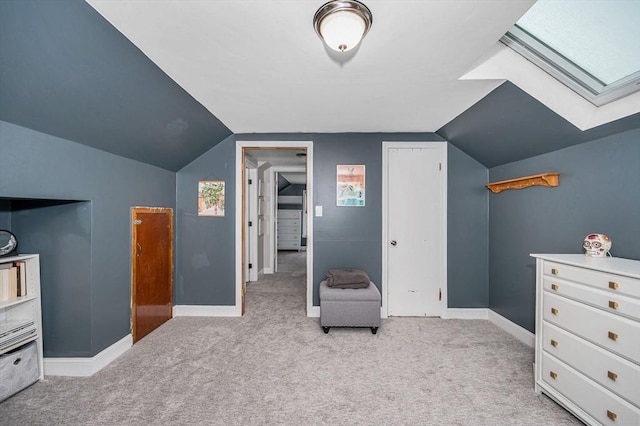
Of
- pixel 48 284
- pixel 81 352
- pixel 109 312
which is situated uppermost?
pixel 48 284

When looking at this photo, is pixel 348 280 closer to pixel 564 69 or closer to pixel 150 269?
pixel 150 269

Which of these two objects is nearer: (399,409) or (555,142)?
(399,409)

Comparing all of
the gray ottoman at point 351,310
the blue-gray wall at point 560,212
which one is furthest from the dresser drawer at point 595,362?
the gray ottoman at point 351,310

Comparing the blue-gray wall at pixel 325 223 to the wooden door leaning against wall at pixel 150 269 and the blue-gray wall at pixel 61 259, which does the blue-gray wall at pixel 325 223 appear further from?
the blue-gray wall at pixel 61 259

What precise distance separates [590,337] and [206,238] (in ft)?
11.8

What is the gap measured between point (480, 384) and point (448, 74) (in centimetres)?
238

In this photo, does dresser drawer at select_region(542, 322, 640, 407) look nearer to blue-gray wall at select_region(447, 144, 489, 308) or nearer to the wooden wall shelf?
the wooden wall shelf

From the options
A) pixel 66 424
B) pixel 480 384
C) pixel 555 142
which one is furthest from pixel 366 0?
pixel 66 424

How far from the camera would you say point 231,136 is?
338 cm

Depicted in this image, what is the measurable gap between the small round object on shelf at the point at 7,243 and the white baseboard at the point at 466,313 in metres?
4.21

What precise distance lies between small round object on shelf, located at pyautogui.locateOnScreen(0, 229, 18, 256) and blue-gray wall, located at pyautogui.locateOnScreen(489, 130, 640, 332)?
4.37 meters

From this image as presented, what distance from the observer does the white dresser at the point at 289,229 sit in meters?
8.87

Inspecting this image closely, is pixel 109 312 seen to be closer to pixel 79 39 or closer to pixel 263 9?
pixel 79 39

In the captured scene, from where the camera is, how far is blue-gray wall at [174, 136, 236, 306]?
336cm
